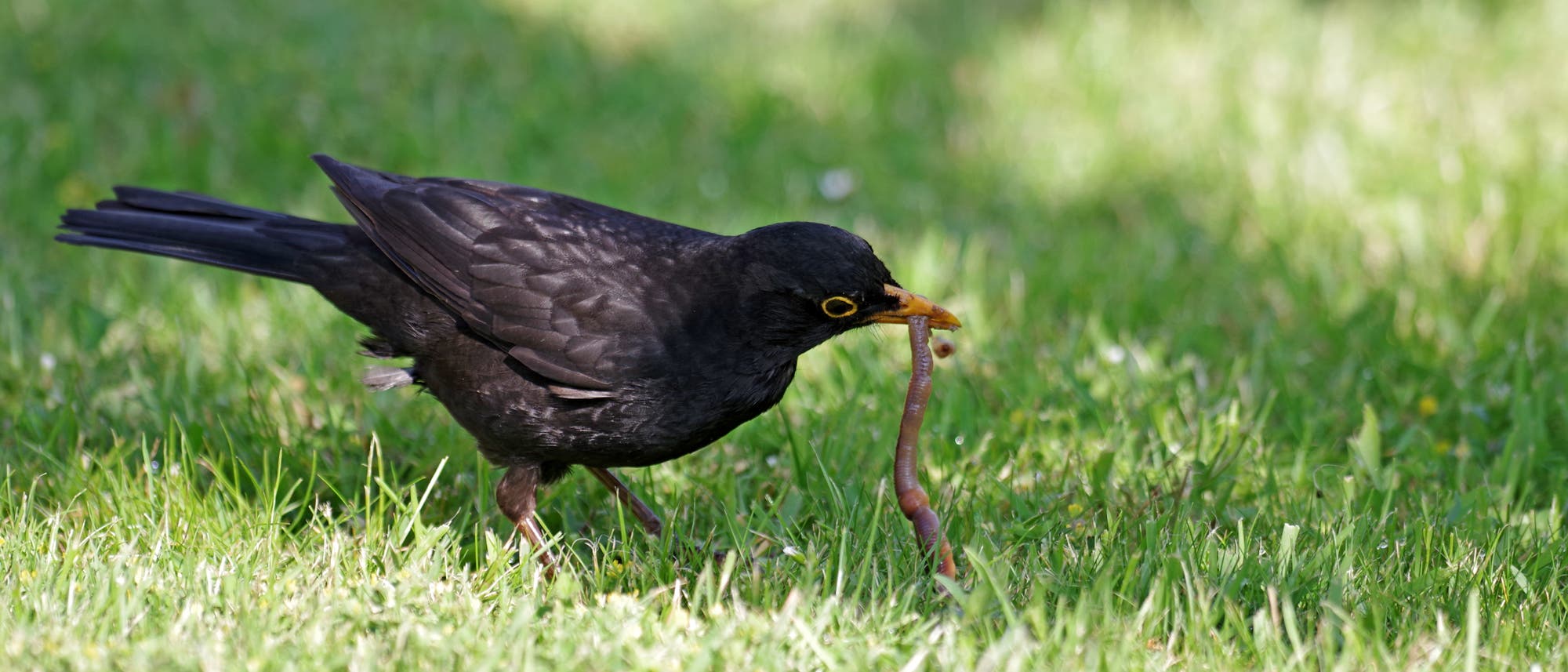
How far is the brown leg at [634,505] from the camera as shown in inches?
155

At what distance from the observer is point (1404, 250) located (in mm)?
6082

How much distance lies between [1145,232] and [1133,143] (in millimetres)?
1106

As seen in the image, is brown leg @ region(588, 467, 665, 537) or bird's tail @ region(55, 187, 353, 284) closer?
brown leg @ region(588, 467, 665, 537)

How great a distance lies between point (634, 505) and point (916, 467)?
89 cm

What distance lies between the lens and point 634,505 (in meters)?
4.00

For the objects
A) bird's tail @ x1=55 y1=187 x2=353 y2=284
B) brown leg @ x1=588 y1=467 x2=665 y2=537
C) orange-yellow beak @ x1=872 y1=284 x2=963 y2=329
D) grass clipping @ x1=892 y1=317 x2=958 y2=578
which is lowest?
brown leg @ x1=588 y1=467 x2=665 y2=537

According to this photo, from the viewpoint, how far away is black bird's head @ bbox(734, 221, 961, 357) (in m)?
3.53

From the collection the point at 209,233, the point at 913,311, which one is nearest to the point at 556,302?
the point at 913,311

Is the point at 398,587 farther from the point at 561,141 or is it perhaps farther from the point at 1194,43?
the point at 1194,43

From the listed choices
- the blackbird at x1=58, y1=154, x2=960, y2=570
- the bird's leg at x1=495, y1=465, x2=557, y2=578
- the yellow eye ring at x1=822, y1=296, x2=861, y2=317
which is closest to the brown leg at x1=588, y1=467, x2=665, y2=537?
the blackbird at x1=58, y1=154, x2=960, y2=570

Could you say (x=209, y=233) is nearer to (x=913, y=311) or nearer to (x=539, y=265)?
(x=539, y=265)

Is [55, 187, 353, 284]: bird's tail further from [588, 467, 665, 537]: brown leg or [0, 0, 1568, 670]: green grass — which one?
[588, 467, 665, 537]: brown leg

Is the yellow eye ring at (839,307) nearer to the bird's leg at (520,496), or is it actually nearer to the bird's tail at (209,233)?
the bird's leg at (520,496)

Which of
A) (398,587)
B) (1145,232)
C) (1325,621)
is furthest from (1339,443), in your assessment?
(398,587)
